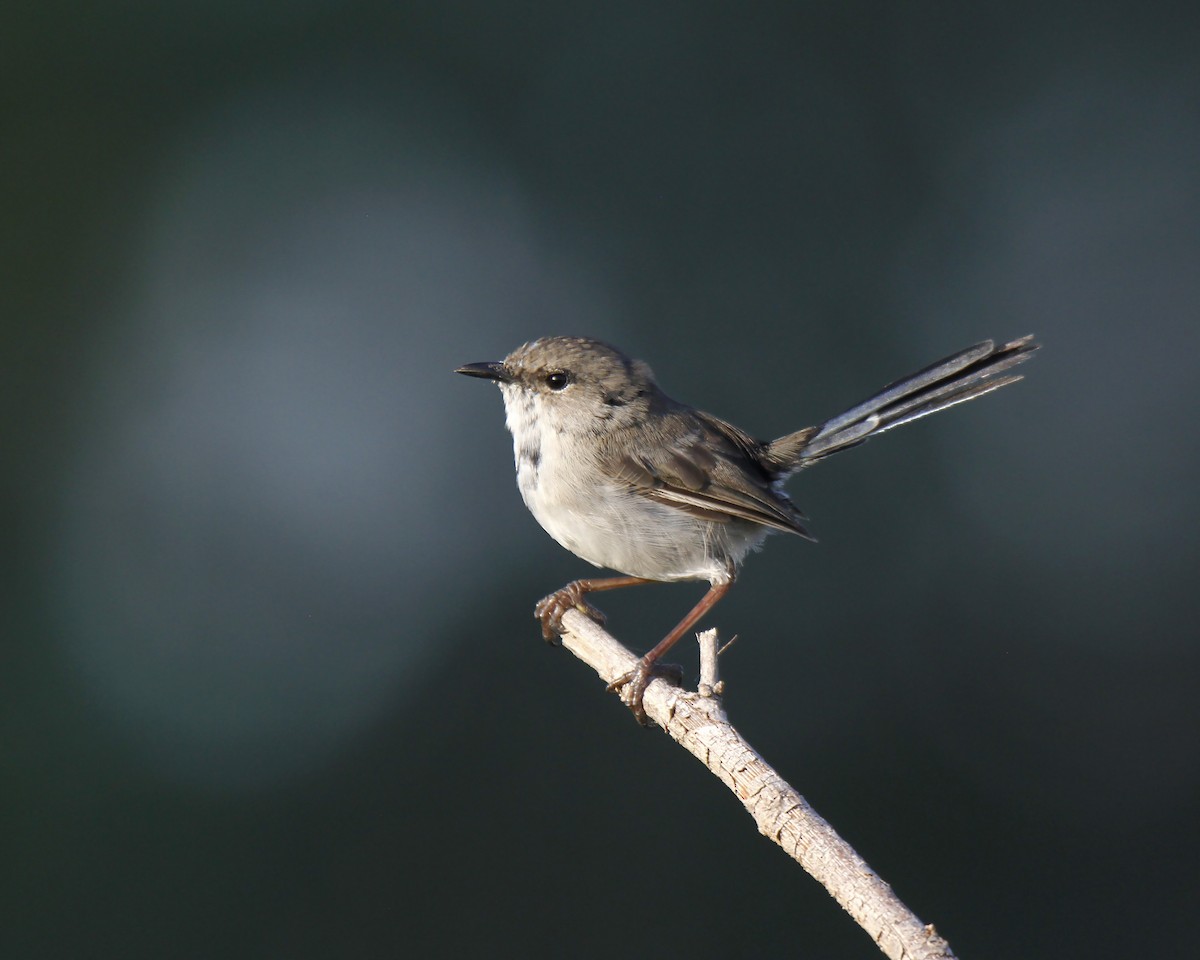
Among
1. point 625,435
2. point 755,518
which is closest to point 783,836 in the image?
point 755,518

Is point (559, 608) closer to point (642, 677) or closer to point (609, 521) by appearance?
point (609, 521)

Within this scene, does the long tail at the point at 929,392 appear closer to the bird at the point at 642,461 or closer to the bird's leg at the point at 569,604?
the bird at the point at 642,461

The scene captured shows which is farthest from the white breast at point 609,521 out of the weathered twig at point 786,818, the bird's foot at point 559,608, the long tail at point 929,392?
the weathered twig at point 786,818

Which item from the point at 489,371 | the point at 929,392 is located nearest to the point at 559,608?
the point at 489,371

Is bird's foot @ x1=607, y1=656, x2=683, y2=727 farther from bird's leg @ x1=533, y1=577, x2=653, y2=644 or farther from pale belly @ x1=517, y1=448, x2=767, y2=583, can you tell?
pale belly @ x1=517, y1=448, x2=767, y2=583

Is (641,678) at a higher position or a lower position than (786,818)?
higher

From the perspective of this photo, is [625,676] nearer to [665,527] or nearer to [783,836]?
[665,527]
